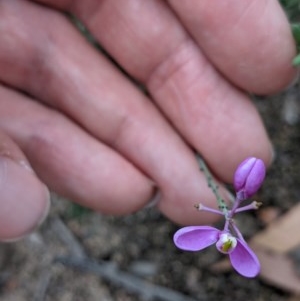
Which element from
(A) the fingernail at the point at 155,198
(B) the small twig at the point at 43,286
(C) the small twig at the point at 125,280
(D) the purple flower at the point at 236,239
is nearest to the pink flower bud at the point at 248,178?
Answer: (D) the purple flower at the point at 236,239

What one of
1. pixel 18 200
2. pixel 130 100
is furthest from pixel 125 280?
pixel 18 200

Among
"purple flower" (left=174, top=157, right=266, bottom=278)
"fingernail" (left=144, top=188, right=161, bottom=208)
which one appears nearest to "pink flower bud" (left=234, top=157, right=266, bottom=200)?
"purple flower" (left=174, top=157, right=266, bottom=278)

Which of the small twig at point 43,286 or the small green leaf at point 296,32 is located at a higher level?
the small green leaf at point 296,32

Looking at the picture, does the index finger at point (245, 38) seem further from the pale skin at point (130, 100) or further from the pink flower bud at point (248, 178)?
the pink flower bud at point (248, 178)

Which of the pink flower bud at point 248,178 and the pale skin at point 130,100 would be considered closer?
the pink flower bud at point 248,178

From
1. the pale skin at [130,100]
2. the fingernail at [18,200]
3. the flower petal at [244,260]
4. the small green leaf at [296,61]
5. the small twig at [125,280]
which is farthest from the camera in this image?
the small twig at [125,280]

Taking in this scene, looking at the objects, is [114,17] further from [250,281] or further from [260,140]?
[250,281]

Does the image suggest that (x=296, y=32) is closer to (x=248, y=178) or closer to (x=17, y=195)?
(x=248, y=178)
